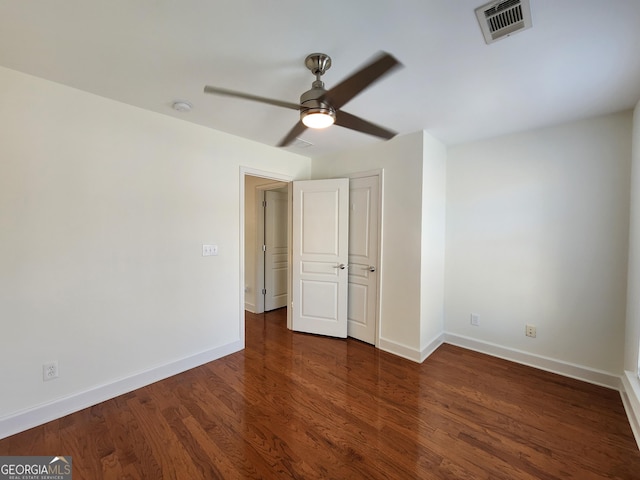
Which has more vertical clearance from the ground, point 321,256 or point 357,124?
point 357,124

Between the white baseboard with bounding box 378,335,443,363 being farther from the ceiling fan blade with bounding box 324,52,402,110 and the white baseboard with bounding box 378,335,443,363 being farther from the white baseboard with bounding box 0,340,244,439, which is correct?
the ceiling fan blade with bounding box 324,52,402,110

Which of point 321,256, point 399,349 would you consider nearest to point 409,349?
point 399,349

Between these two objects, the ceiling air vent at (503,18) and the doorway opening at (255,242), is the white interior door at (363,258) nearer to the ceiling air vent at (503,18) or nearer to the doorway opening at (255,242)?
the doorway opening at (255,242)

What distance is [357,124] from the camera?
196 cm

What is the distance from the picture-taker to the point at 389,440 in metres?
1.78

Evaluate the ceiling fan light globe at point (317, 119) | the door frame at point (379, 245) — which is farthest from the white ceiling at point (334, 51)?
the door frame at point (379, 245)

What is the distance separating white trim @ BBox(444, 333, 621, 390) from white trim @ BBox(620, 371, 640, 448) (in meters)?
0.13

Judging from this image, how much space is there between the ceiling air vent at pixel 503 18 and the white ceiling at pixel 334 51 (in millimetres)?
39

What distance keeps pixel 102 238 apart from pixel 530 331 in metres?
4.06

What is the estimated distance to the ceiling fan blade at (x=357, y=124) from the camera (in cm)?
179

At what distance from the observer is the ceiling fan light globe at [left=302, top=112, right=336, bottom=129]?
1584 mm

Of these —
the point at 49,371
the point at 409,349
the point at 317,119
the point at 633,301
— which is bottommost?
the point at 409,349

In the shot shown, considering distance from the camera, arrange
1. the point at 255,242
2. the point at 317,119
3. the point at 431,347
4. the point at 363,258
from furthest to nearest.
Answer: the point at 255,242 → the point at 363,258 → the point at 431,347 → the point at 317,119

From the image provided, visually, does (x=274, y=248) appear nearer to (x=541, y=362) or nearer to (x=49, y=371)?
(x=49, y=371)
